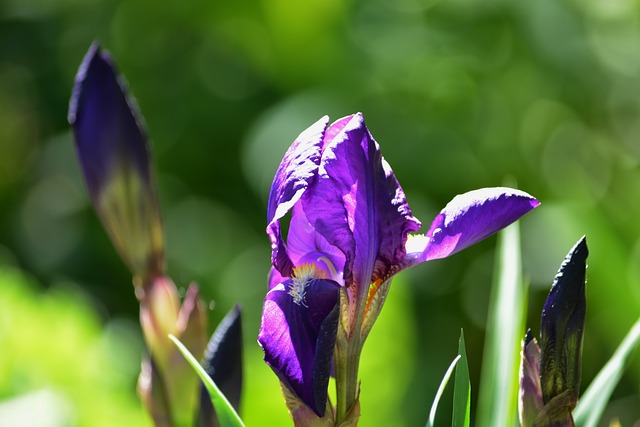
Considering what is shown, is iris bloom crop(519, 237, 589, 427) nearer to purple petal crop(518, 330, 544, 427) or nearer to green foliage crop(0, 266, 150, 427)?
purple petal crop(518, 330, 544, 427)

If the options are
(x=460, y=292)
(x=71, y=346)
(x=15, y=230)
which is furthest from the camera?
(x=15, y=230)

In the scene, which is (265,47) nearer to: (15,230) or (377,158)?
(15,230)

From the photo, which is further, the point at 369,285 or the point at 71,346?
the point at 71,346

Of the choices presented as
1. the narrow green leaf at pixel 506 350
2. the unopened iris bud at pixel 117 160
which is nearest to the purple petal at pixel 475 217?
the narrow green leaf at pixel 506 350

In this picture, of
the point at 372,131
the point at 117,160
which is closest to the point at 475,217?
the point at 117,160

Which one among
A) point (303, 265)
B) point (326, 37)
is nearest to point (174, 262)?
point (326, 37)

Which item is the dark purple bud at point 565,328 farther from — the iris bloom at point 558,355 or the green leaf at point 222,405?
the green leaf at point 222,405

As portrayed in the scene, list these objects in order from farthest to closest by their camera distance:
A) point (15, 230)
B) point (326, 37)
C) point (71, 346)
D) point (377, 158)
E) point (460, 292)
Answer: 1. point (15, 230)
2. point (326, 37)
3. point (460, 292)
4. point (71, 346)
5. point (377, 158)
